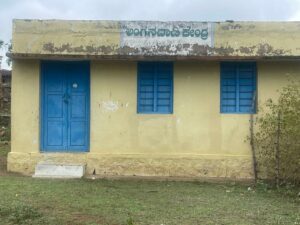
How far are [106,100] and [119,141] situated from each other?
3.06ft

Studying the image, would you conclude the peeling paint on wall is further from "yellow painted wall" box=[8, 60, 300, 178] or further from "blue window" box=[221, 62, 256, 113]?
"blue window" box=[221, 62, 256, 113]

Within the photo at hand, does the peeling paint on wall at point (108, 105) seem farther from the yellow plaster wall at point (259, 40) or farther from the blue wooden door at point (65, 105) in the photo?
the yellow plaster wall at point (259, 40)

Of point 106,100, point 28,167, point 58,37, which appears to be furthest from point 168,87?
point 28,167

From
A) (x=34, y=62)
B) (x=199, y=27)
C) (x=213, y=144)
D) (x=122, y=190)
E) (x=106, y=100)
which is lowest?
(x=122, y=190)

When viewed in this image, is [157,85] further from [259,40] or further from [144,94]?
[259,40]

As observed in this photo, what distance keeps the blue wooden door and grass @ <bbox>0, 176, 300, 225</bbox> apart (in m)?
1.22

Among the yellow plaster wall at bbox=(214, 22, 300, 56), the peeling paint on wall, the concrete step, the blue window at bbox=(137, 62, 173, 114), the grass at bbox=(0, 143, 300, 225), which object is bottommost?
the grass at bbox=(0, 143, 300, 225)

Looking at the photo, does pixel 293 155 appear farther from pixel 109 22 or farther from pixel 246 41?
pixel 109 22

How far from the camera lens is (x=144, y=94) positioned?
11648 mm

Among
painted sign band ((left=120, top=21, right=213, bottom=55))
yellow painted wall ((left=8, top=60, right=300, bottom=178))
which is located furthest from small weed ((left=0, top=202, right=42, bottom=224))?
painted sign band ((left=120, top=21, right=213, bottom=55))

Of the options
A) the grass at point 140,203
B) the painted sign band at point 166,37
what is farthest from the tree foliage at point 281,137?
the painted sign band at point 166,37

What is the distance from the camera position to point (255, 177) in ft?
37.5

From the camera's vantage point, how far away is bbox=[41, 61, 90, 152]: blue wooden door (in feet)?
38.4

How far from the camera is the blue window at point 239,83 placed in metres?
11.6
